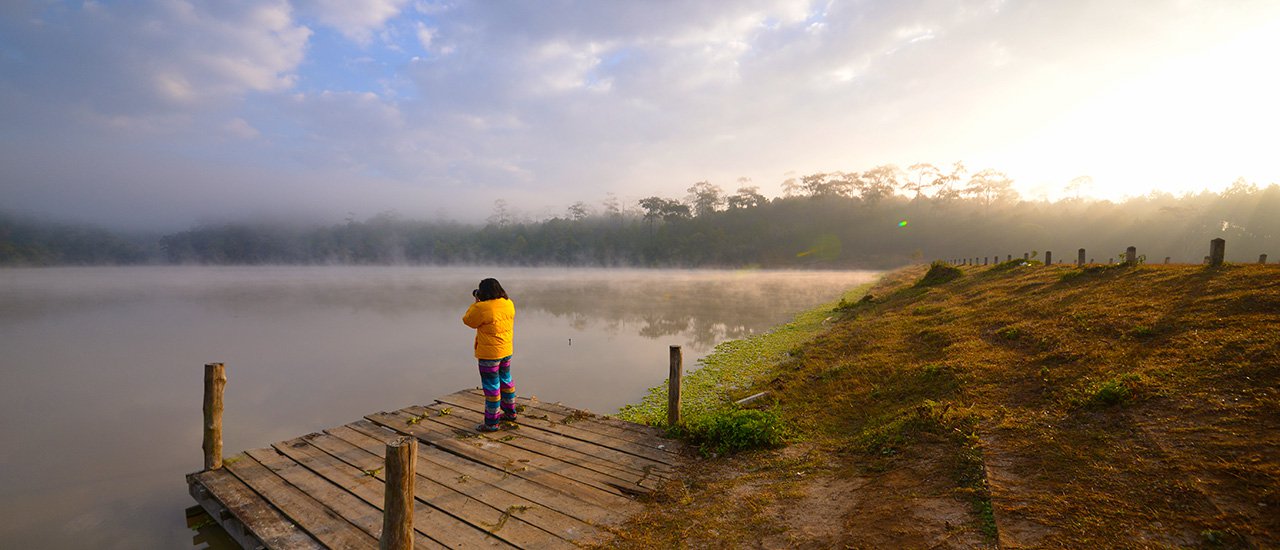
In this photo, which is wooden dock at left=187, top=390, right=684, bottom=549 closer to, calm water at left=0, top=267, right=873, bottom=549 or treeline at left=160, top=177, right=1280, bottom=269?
calm water at left=0, top=267, right=873, bottom=549

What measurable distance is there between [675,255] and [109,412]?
8961 centimetres

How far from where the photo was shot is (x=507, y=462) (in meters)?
6.76

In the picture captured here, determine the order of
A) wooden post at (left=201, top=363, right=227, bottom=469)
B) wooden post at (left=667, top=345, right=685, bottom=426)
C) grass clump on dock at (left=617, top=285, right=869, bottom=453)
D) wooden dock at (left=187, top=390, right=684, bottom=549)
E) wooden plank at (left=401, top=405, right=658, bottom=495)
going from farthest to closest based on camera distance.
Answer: wooden post at (left=667, top=345, right=685, bottom=426) → grass clump on dock at (left=617, top=285, right=869, bottom=453) → wooden post at (left=201, top=363, right=227, bottom=469) → wooden plank at (left=401, top=405, right=658, bottom=495) → wooden dock at (left=187, top=390, right=684, bottom=549)

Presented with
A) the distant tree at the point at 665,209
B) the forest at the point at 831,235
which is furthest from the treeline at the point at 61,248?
the distant tree at the point at 665,209

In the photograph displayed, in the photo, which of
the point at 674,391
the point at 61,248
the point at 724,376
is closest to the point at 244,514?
the point at 674,391

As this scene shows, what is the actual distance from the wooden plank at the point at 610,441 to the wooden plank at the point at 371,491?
7.51 feet

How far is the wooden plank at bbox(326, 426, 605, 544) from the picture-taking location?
5.07 metres

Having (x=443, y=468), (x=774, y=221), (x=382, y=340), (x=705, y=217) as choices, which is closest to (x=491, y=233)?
(x=705, y=217)

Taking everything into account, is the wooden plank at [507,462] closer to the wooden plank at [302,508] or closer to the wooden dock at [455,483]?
the wooden dock at [455,483]

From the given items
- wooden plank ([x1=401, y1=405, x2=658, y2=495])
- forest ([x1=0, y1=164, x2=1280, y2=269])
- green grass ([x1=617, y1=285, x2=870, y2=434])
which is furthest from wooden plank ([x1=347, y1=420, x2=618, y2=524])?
forest ([x1=0, y1=164, x2=1280, y2=269])

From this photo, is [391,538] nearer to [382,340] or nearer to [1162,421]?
[1162,421]

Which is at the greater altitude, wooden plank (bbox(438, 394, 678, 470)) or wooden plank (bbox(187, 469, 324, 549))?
wooden plank (bbox(438, 394, 678, 470))

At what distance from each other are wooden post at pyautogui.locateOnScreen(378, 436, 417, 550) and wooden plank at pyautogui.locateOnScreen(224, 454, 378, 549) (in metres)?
1.18

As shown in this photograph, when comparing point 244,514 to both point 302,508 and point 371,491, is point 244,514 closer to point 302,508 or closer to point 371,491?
point 302,508
